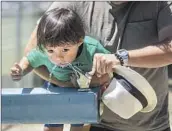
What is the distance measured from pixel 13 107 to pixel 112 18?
0.46 metres

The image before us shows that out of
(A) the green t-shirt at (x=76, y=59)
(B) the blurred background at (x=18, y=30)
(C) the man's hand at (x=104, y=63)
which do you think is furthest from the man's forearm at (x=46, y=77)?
(B) the blurred background at (x=18, y=30)

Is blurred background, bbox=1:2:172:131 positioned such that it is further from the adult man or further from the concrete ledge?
the concrete ledge

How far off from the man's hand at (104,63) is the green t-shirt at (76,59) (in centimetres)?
14

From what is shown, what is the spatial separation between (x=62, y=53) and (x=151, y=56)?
25 cm

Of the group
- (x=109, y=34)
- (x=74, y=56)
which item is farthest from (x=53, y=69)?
(x=109, y=34)

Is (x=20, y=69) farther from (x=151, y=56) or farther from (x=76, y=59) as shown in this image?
(x=151, y=56)

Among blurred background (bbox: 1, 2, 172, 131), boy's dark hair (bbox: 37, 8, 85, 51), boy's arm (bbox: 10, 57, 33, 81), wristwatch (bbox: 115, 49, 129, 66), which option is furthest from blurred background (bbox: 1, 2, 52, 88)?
wristwatch (bbox: 115, 49, 129, 66)

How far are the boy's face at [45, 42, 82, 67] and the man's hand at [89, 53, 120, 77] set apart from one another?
107 millimetres

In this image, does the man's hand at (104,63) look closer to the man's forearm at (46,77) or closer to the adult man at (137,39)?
the adult man at (137,39)

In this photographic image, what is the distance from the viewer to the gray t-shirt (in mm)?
1381

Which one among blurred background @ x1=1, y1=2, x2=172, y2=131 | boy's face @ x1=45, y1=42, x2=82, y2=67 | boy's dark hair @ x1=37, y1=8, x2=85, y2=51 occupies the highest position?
boy's dark hair @ x1=37, y1=8, x2=85, y2=51

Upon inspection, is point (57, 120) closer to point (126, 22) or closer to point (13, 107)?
point (13, 107)

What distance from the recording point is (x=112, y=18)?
1.46 meters

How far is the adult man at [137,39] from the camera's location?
1289 mm
